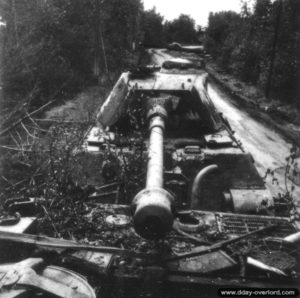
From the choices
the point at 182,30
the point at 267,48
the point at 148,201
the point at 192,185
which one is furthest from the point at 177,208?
the point at 182,30

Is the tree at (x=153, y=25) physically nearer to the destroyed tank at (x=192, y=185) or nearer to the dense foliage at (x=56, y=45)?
the dense foliage at (x=56, y=45)

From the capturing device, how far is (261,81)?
19.1m

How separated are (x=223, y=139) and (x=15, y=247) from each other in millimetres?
3924

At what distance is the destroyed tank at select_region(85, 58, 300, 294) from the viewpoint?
365 cm

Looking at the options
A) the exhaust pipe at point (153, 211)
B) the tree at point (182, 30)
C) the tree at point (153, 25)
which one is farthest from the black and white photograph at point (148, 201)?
the tree at point (182, 30)

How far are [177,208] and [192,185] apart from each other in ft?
2.19

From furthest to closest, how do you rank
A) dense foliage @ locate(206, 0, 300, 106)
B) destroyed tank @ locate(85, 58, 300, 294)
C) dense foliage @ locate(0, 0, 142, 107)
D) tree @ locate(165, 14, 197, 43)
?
tree @ locate(165, 14, 197, 43) < dense foliage @ locate(206, 0, 300, 106) < dense foliage @ locate(0, 0, 142, 107) < destroyed tank @ locate(85, 58, 300, 294)

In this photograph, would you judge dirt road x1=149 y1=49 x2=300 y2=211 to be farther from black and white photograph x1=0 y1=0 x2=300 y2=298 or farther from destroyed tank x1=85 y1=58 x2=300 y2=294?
destroyed tank x1=85 y1=58 x2=300 y2=294

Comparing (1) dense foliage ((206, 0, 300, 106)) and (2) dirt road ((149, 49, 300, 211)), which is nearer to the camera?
(2) dirt road ((149, 49, 300, 211))

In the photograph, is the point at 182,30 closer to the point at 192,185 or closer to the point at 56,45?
the point at 56,45

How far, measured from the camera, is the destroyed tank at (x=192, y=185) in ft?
12.0

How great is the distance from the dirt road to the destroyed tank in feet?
7.71

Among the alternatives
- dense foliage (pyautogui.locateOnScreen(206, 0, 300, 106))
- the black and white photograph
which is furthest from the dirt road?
dense foliage (pyautogui.locateOnScreen(206, 0, 300, 106))

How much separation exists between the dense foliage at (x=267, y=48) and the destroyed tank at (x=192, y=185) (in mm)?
9290
